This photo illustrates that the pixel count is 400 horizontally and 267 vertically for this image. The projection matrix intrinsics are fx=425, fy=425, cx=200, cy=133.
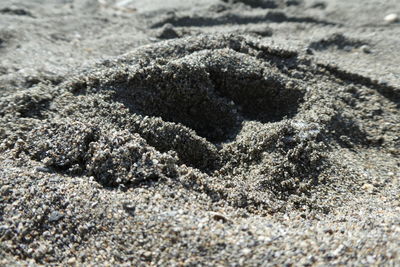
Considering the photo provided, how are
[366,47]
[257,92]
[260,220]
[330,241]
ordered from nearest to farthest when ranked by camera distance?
[330,241] < [260,220] < [257,92] < [366,47]

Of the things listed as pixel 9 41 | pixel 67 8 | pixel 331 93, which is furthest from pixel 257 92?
pixel 67 8

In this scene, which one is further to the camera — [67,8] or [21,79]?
[67,8]

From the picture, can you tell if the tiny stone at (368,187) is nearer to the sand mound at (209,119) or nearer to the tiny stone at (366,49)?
the sand mound at (209,119)

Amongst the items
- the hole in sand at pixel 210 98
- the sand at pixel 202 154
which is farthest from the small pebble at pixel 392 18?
the hole in sand at pixel 210 98

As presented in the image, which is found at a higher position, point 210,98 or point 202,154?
point 210,98

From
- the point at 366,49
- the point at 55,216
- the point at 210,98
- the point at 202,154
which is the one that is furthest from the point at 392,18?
the point at 55,216

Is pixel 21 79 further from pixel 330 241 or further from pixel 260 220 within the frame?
pixel 330 241

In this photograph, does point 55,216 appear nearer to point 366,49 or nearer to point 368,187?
point 368,187

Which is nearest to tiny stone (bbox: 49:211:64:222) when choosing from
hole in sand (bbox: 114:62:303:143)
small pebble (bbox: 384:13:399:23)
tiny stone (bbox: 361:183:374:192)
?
hole in sand (bbox: 114:62:303:143)
